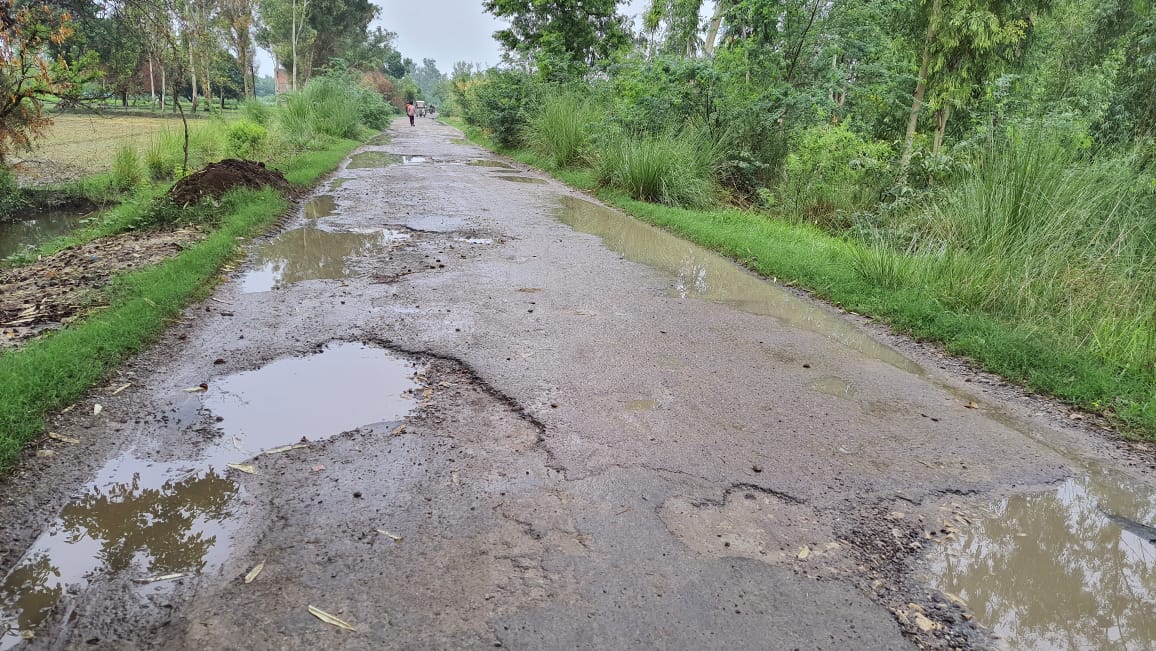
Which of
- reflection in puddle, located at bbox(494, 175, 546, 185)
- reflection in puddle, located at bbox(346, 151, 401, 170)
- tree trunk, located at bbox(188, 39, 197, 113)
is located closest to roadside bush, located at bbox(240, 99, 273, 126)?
tree trunk, located at bbox(188, 39, 197, 113)

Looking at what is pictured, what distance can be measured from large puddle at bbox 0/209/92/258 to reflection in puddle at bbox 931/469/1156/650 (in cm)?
1090

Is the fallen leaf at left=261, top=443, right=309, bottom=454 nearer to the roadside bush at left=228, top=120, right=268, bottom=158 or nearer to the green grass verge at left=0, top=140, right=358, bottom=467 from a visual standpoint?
the green grass verge at left=0, top=140, right=358, bottom=467

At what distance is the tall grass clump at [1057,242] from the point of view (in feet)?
17.1

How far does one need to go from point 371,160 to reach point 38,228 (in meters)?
9.27

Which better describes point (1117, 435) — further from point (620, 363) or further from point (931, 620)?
point (620, 363)

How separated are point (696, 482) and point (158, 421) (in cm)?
296

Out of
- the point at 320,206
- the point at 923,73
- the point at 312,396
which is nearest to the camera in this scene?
the point at 312,396

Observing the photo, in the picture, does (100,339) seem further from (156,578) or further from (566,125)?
(566,125)

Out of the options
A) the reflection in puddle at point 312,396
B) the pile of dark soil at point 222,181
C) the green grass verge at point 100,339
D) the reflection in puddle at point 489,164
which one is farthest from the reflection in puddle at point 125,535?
the reflection in puddle at point 489,164

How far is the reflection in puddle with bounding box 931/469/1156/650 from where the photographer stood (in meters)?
2.37

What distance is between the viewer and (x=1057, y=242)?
5.79m

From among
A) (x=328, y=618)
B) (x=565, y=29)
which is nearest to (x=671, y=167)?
(x=328, y=618)

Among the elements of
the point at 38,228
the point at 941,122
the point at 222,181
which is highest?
the point at 941,122

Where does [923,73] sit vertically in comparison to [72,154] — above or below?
above
